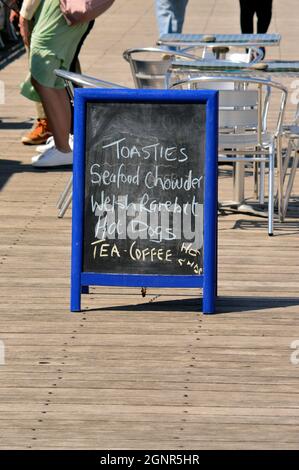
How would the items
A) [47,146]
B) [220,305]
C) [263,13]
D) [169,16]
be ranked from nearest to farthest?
[220,305] < [47,146] < [169,16] < [263,13]

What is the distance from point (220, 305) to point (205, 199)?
0.58m

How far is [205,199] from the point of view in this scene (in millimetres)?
6855

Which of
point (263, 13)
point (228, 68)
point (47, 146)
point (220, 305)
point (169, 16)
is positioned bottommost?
point (263, 13)

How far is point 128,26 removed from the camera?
68.6 feet

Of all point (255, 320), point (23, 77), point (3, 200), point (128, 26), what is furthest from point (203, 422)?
point (128, 26)

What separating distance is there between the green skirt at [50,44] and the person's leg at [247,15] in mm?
4651

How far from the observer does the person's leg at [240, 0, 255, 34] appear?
14.5 metres

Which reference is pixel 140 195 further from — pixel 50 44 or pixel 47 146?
pixel 47 146

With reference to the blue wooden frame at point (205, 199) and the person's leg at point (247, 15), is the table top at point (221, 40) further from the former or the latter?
the blue wooden frame at point (205, 199)

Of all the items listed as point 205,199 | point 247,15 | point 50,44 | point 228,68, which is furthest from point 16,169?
point 247,15

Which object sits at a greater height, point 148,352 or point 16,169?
point 148,352

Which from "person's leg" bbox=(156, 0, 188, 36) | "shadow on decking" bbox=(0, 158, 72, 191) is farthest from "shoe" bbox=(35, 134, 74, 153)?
"person's leg" bbox=(156, 0, 188, 36)

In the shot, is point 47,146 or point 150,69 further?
A: point 47,146

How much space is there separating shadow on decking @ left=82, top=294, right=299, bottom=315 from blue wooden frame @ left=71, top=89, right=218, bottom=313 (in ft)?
0.55
